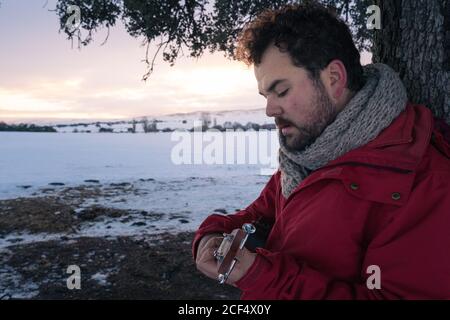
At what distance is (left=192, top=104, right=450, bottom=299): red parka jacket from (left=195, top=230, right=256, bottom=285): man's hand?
0.03 m

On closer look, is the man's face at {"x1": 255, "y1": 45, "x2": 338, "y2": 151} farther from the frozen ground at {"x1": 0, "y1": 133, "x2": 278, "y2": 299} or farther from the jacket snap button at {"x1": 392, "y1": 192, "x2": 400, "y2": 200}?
the frozen ground at {"x1": 0, "y1": 133, "x2": 278, "y2": 299}

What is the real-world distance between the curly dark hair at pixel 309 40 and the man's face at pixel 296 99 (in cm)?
5

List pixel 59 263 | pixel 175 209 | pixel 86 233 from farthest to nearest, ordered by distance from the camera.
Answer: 1. pixel 175 209
2. pixel 86 233
3. pixel 59 263

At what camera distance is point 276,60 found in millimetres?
1924

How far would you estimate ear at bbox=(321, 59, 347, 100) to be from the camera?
74.5 inches

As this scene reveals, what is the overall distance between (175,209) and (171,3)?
190 inches

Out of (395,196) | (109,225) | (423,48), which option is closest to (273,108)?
(395,196)

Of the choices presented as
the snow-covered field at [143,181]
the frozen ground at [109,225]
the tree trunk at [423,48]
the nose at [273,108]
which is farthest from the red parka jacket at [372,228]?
the snow-covered field at [143,181]

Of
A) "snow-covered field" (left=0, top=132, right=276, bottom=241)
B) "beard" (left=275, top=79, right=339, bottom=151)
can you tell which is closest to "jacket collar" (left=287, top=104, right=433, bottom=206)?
"beard" (left=275, top=79, right=339, bottom=151)

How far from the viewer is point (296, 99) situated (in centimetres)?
188

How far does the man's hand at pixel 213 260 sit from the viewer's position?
1556 mm

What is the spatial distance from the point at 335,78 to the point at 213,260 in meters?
1.06

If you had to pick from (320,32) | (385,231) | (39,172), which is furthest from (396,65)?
(39,172)

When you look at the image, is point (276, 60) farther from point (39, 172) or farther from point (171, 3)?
point (39, 172)
